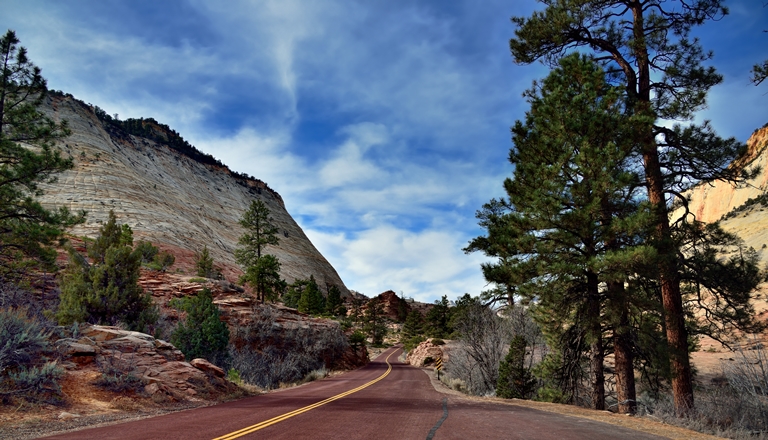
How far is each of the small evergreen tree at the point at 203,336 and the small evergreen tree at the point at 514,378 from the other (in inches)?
484

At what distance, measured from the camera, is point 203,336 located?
1723 centimetres

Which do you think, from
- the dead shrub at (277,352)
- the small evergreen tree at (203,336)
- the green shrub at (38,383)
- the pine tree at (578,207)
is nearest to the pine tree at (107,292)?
the small evergreen tree at (203,336)

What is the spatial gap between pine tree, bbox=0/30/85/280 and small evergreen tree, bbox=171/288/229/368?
632 centimetres

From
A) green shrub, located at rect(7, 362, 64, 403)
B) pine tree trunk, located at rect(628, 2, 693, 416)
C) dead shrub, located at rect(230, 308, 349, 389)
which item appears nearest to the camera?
green shrub, located at rect(7, 362, 64, 403)

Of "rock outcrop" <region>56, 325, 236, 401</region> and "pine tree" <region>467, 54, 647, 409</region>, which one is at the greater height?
"pine tree" <region>467, 54, 647, 409</region>

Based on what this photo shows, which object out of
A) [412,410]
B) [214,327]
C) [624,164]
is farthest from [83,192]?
[624,164]

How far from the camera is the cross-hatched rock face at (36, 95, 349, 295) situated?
Answer: 47906 millimetres

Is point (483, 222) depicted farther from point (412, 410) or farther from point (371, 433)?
point (371, 433)

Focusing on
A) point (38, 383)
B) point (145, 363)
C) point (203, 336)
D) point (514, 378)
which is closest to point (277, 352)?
point (203, 336)

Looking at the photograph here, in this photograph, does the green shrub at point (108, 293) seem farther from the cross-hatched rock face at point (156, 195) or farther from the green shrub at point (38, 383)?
the cross-hatched rock face at point (156, 195)

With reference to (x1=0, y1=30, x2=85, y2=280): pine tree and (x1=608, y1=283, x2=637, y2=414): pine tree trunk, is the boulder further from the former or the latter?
(x1=608, y1=283, x2=637, y2=414): pine tree trunk

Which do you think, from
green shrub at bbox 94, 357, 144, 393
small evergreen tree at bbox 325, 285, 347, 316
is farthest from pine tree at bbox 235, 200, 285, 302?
small evergreen tree at bbox 325, 285, 347, 316

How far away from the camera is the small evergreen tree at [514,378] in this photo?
1574 cm

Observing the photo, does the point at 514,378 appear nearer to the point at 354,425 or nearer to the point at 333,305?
the point at 354,425
